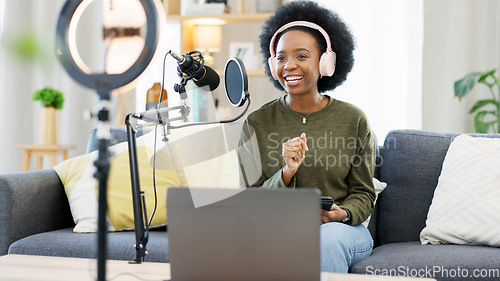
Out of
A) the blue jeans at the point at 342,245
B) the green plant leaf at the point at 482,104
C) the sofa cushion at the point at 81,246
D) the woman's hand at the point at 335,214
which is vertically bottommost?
the sofa cushion at the point at 81,246

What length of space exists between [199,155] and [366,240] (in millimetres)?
670

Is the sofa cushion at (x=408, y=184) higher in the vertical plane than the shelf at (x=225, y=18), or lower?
lower

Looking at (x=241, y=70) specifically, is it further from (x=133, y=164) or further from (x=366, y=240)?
(x=366, y=240)

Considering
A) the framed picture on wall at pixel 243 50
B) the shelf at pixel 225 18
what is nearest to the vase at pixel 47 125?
the shelf at pixel 225 18

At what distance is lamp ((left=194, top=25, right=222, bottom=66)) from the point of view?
3.40 meters

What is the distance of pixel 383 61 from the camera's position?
3432mm

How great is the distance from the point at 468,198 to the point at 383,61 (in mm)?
1742

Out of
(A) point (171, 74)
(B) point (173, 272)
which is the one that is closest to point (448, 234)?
(B) point (173, 272)

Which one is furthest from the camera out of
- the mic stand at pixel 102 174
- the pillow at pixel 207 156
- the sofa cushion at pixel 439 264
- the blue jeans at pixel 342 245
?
the pillow at pixel 207 156

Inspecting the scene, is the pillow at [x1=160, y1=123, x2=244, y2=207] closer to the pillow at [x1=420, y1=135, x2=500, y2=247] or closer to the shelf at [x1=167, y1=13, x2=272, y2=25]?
the pillow at [x1=420, y1=135, x2=500, y2=247]

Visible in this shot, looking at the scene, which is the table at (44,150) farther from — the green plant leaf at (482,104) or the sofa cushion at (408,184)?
the green plant leaf at (482,104)

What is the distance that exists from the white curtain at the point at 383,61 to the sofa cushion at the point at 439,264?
1.79m

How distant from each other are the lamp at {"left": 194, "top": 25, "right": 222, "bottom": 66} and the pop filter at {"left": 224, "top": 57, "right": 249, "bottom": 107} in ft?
7.37

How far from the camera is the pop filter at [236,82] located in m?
1.12
